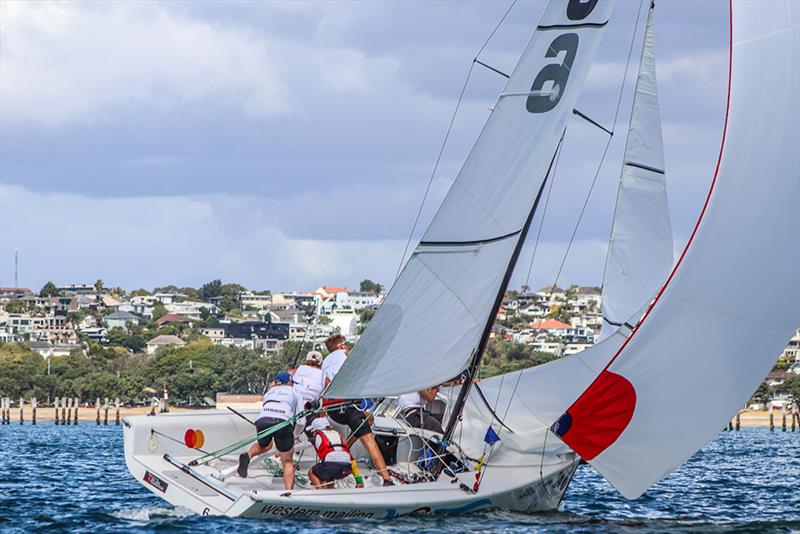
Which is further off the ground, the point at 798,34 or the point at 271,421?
the point at 798,34

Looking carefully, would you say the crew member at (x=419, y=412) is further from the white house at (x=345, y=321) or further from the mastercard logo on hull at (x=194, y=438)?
the white house at (x=345, y=321)

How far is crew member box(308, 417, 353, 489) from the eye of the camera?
52.2 ft

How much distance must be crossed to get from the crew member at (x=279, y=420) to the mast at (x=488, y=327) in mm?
2029

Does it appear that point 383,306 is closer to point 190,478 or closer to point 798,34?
point 190,478

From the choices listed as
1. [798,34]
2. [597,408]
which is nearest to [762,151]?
[798,34]

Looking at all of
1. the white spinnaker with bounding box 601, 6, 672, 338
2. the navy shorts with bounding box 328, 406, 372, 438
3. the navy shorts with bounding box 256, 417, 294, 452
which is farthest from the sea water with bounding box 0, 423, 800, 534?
the white spinnaker with bounding box 601, 6, 672, 338

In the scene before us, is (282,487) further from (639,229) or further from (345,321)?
(345,321)

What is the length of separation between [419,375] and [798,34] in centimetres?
586

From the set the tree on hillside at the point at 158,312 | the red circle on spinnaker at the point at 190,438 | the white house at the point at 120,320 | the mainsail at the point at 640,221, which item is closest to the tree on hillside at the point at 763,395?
the mainsail at the point at 640,221

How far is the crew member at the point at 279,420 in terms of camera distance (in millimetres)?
16094

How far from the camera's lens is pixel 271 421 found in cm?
1633

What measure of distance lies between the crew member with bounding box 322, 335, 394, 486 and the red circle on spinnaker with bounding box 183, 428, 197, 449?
196cm

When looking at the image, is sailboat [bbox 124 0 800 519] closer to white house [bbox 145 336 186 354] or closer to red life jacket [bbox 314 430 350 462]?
red life jacket [bbox 314 430 350 462]

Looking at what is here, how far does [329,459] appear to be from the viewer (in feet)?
52.5
